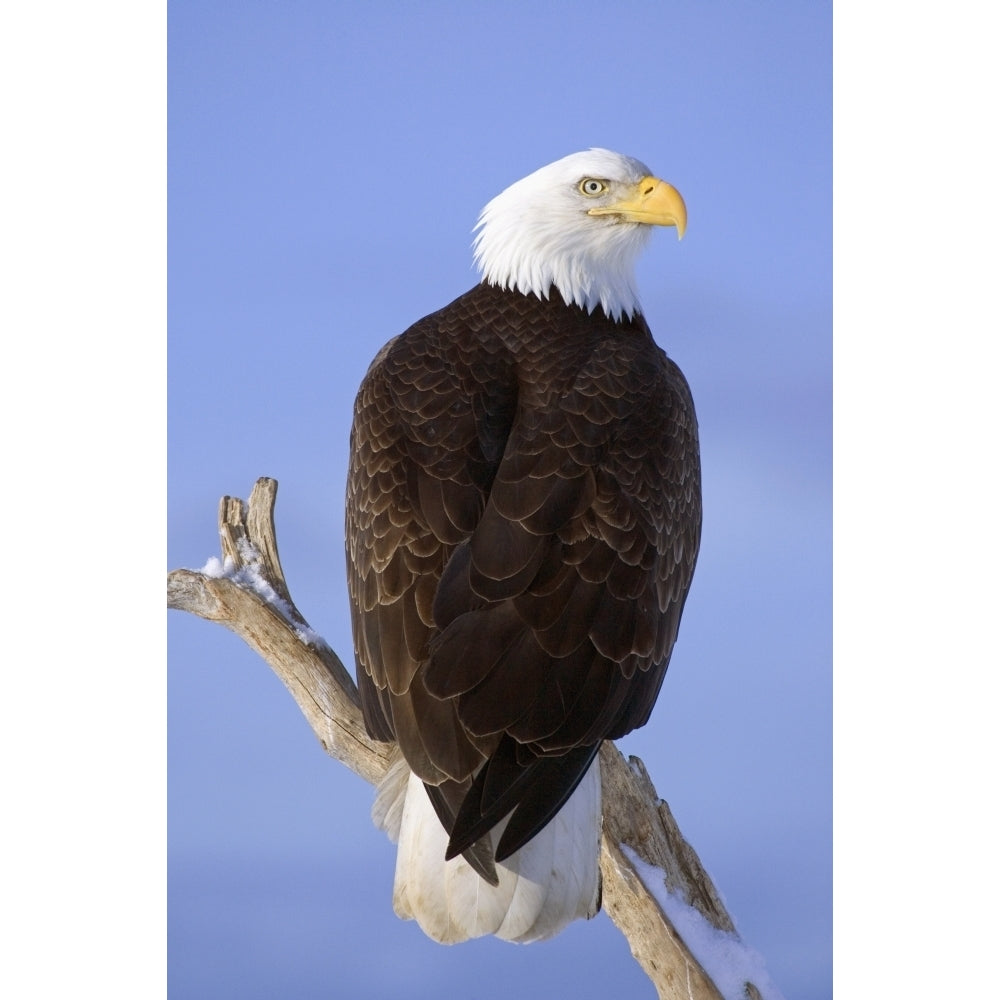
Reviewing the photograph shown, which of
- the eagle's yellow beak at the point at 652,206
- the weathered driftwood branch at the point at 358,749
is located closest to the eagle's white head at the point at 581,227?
the eagle's yellow beak at the point at 652,206

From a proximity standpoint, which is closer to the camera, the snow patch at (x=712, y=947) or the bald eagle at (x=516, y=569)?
the bald eagle at (x=516, y=569)

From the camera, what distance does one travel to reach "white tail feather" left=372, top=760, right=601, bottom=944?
410 centimetres

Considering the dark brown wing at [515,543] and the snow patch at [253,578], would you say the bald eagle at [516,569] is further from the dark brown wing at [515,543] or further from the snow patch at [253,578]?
the snow patch at [253,578]

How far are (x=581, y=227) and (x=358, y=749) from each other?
203 cm

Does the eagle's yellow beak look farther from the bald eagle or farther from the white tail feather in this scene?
the white tail feather

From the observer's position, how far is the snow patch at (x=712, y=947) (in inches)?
195

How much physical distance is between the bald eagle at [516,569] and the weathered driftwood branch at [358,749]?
756 millimetres

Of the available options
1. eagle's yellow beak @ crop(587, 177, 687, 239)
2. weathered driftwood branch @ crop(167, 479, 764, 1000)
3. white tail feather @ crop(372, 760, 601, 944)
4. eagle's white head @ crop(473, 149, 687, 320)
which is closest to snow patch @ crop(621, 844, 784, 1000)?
weathered driftwood branch @ crop(167, 479, 764, 1000)

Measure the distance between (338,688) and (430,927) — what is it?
4.77 ft

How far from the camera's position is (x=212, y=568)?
5.71 m

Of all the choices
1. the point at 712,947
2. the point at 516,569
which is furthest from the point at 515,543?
the point at 712,947

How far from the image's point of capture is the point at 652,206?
514cm
